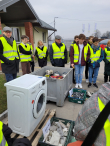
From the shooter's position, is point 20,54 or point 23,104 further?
point 20,54

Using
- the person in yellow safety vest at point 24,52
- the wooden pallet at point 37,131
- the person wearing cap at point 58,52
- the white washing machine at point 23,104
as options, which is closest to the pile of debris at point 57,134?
the wooden pallet at point 37,131

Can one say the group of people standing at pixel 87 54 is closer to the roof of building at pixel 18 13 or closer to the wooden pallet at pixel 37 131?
the wooden pallet at pixel 37 131

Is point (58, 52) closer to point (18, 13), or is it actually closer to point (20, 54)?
point (20, 54)

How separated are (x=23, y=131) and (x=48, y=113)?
84cm

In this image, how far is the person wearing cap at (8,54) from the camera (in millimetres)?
2902

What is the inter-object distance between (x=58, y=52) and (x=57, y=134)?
9.64 ft

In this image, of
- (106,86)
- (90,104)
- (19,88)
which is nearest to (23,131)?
(19,88)

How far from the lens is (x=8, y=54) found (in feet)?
9.99

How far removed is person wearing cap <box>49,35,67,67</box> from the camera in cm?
418

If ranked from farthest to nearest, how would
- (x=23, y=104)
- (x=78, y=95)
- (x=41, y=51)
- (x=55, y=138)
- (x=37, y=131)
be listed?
(x=41, y=51) < (x=78, y=95) < (x=37, y=131) < (x=55, y=138) < (x=23, y=104)

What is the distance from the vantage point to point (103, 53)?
4309 mm

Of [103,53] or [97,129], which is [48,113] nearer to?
[97,129]

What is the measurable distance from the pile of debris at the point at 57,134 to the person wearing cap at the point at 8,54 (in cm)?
193

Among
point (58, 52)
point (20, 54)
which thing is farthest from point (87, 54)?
point (20, 54)
